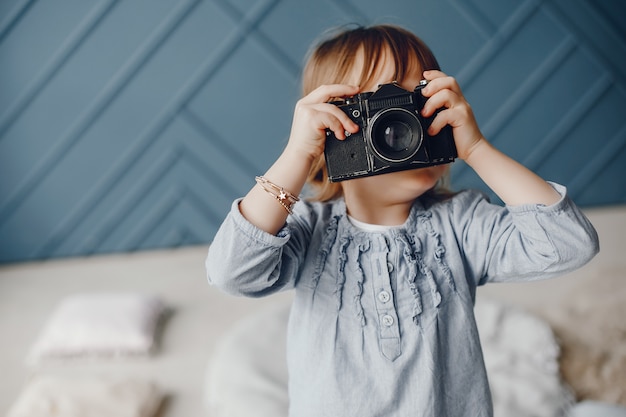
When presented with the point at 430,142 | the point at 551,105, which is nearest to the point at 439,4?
the point at 551,105

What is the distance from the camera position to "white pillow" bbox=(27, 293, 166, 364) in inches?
65.1

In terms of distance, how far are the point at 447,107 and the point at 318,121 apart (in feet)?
0.52

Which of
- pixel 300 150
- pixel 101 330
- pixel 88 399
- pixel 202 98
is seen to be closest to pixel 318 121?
pixel 300 150

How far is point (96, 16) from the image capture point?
6.71ft

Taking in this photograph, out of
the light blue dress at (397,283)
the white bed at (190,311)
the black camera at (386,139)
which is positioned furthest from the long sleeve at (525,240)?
the white bed at (190,311)

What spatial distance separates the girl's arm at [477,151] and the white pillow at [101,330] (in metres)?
1.15

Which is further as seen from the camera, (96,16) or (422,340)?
(96,16)

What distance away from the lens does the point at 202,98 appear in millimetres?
2123

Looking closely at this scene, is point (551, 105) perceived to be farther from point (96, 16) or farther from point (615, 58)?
point (96, 16)

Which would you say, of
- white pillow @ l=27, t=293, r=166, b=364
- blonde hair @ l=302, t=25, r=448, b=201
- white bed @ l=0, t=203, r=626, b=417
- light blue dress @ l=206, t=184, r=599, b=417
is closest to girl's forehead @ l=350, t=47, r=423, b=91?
blonde hair @ l=302, t=25, r=448, b=201

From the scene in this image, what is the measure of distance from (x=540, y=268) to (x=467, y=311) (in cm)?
11

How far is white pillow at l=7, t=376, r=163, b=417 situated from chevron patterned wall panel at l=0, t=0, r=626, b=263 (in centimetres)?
84

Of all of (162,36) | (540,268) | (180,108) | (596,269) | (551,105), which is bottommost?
(180,108)

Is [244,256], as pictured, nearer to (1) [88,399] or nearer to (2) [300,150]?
(2) [300,150]
